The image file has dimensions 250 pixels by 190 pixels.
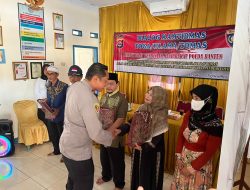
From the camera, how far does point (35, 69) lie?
404cm

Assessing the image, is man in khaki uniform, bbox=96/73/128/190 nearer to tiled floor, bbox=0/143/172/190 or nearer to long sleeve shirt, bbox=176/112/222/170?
tiled floor, bbox=0/143/172/190

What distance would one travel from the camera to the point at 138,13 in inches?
146

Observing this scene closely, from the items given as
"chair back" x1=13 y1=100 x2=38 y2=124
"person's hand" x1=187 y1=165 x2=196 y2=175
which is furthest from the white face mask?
"chair back" x1=13 y1=100 x2=38 y2=124

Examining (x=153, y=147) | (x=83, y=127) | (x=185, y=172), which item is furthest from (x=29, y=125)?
(x=185, y=172)

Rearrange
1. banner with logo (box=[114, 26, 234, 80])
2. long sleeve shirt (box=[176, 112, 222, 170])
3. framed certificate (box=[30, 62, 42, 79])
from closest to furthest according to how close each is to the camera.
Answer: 1. long sleeve shirt (box=[176, 112, 222, 170])
2. banner with logo (box=[114, 26, 234, 80])
3. framed certificate (box=[30, 62, 42, 79])

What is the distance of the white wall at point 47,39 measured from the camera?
142 inches

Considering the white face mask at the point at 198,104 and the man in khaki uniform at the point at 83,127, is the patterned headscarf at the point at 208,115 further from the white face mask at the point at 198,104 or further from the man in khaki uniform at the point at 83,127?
the man in khaki uniform at the point at 83,127

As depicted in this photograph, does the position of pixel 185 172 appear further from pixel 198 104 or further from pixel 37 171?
pixel 37 171

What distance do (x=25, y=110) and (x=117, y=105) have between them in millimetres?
2262

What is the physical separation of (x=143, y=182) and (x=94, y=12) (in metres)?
4.49

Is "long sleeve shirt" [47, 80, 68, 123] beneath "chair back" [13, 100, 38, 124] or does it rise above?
above

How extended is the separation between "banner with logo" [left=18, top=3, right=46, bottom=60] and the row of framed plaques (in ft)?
0.47

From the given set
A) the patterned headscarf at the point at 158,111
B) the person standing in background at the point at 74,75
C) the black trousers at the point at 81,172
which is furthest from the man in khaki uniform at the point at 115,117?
the person standing in background at the point at 74,75

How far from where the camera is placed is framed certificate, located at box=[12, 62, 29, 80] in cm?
375
